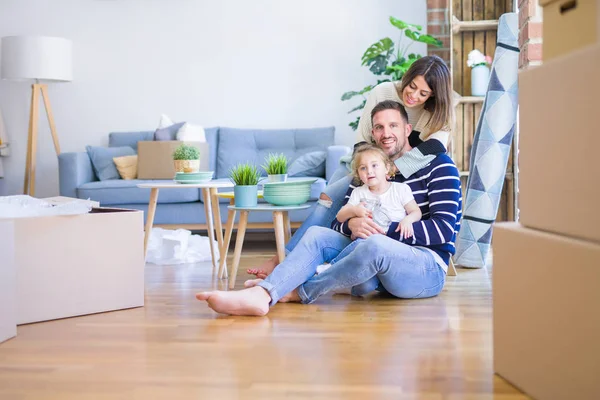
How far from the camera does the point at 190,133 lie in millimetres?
4863

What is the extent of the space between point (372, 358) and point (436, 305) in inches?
30.9

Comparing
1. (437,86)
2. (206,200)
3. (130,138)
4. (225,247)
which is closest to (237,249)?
(225,247)

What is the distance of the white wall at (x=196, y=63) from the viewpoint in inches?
209

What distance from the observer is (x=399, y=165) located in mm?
2664

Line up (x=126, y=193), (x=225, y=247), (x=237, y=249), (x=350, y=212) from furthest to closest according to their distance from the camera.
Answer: (x=126, y=193), (x=225, y=247), (x=237, y=249), (x=350, y=212)

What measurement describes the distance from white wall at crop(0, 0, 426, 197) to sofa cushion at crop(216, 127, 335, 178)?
31 cm

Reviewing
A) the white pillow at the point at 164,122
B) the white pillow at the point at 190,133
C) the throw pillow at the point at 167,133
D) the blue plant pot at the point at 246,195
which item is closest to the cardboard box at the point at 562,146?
the blue plant pot at the point at 246,195

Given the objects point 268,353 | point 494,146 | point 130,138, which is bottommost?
point 268,353

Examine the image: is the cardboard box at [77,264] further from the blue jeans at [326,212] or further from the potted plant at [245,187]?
the blue jeans at [326,212]

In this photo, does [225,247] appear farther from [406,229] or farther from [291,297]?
[406,229]

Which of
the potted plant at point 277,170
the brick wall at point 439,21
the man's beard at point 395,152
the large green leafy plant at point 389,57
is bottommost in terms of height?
the potted plant at point 277,170

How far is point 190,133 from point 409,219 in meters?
2.64

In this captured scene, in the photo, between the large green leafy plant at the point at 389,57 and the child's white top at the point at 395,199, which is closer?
the child's white top at the point at 395,199

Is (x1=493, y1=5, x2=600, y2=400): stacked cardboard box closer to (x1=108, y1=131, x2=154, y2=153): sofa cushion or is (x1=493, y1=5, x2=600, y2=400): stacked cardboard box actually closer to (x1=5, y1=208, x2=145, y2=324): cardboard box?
(x1=5, y1=208, x2=145, y2=324): cardboard box
